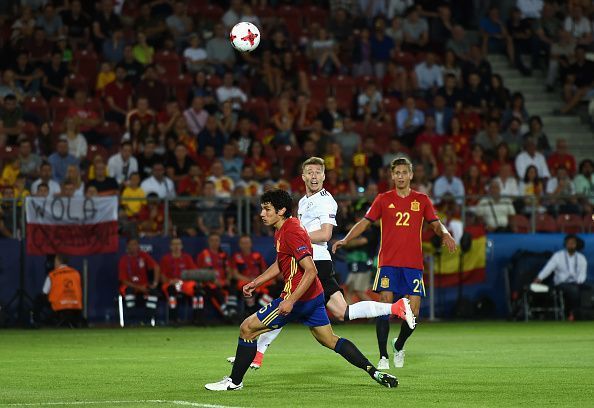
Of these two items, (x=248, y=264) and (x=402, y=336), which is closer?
(x=402, y=336)

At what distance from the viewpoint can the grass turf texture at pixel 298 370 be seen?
10656 millimetres

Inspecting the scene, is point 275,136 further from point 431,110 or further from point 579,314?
point 579,314

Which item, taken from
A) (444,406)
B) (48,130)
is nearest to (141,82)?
(48,130)

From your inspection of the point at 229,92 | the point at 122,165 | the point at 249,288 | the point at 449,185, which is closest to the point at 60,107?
the point at 122,165

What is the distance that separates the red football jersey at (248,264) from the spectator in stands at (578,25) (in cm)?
1269

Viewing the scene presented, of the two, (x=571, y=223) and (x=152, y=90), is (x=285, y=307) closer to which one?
(x=571, y=223)

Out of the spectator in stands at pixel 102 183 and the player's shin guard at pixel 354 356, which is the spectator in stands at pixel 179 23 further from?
the player's shin guard at pixel 354 356

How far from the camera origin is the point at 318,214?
13594mm

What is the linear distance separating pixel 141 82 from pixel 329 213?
1378 centimetres

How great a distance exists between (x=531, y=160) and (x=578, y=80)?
5056mm

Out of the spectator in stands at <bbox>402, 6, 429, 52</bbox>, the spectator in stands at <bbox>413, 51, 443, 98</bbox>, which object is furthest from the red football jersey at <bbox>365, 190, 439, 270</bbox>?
the spectator in stands at <bbox>402, 6, 429, 52</bbox>

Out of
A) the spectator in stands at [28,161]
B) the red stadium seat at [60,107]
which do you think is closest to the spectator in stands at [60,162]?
the spectator in stands at [28,161]

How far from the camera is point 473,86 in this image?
29344 mm

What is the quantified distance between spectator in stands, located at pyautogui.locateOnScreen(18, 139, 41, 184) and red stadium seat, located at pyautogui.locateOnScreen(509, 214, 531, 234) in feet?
30.6
